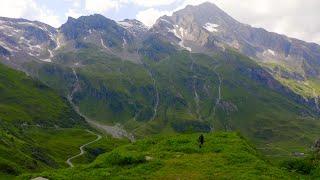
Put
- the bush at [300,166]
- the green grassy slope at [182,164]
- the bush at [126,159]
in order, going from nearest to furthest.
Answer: the green grassy slope at [182,164], the bush at [126,159], the bush at [300,166]

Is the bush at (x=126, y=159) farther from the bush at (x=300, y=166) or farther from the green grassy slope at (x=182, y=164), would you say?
the bush at (x=300, y=166)

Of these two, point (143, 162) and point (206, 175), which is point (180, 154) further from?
point (206, 175)

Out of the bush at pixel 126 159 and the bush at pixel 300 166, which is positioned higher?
the bush at pixel 126 159

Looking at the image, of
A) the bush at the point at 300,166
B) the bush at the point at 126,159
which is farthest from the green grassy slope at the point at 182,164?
the bush at the point at 300,166

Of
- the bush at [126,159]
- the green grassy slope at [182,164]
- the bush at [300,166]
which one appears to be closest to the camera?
the green grassy slope at [182,164]

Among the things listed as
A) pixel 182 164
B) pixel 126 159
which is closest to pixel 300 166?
pixel 182 164

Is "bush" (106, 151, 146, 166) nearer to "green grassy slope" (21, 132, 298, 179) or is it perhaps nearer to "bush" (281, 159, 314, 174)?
"green grassy slope" (21, 132, 298, 179)

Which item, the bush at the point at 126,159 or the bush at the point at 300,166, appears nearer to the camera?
the bush at the point at 126,159

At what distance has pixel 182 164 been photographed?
2092 inches

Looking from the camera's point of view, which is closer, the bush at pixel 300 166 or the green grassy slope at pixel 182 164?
the green grassy slope at pixel 182 164

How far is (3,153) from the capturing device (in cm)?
14238

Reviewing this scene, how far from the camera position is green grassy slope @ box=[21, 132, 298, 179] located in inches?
1954

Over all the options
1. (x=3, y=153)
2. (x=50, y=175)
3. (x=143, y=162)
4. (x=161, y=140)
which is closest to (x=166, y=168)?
(x=143, y=162)

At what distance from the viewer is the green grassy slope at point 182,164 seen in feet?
163
